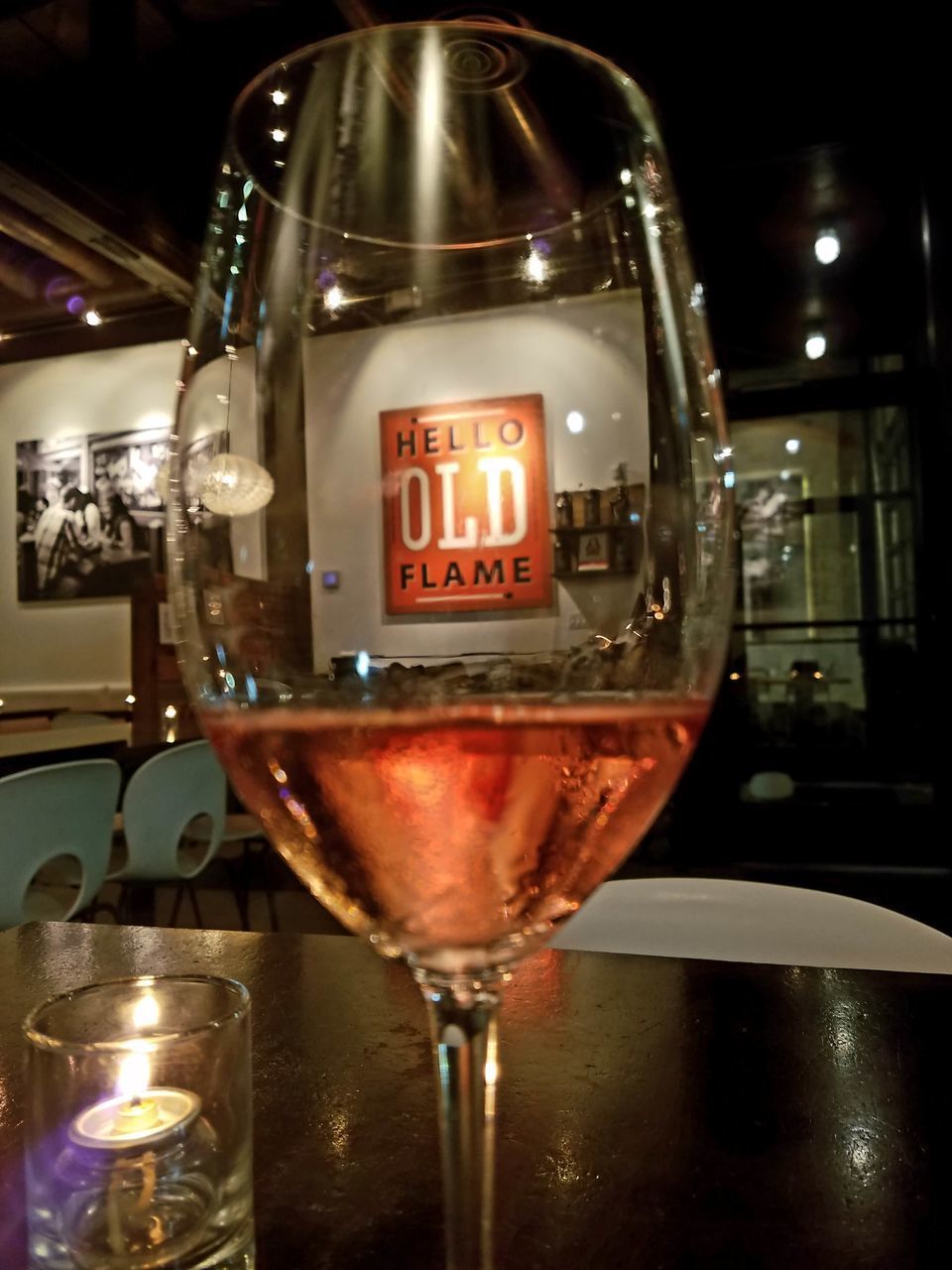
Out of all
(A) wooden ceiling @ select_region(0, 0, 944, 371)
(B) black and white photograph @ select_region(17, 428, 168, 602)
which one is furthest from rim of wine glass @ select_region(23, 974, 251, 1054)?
(B) black and white photograph @ select_region(17, 428, 168, 602)

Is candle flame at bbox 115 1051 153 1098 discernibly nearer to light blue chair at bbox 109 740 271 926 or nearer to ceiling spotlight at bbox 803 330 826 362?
light blue chair at bbox 109 740 271 926

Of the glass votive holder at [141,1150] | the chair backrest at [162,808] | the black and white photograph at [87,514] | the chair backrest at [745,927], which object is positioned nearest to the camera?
the glass votive holder at [141,1150]

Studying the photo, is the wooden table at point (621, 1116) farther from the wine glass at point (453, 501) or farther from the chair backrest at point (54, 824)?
the chair backrest at point (54, 824)

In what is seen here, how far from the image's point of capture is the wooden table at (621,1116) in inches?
13.4

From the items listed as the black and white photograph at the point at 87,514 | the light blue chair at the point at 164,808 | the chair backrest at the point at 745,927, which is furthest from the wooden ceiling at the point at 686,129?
the chair backrest at the point at 745,927

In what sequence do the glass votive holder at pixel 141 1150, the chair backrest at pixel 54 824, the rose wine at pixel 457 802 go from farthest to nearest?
the chair backrest at pixel 54 824 < the glass votive holder at pixel 141 1150 < the rose wine at pixel 457 802

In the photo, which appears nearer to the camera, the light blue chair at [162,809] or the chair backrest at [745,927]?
the chair backrest at [745,927]

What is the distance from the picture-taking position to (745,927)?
923mm

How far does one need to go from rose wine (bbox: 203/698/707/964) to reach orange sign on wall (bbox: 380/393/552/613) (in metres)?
0.03

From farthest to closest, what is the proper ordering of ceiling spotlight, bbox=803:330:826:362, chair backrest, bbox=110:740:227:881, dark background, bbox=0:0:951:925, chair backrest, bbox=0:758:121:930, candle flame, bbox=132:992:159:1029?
ceiling spotlight, bbox=803:330:826:362 → dark background, bbox=0:0:951:925 → chair backrest, bbox=110:740:227:881 → chair backrest, bbox=0:758:121:930 → candle flame, bbox=132:992:159:1029

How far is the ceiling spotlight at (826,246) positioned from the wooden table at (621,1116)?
12.8 ft

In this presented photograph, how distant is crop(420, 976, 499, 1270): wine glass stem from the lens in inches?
8.5

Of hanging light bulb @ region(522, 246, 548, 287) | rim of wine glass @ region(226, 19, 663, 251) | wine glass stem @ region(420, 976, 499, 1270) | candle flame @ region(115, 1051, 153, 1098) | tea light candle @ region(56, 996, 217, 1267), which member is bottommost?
tea light candle @ region(56, 996, 217, 1267)

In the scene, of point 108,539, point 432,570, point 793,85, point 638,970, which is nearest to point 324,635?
point 432,570
